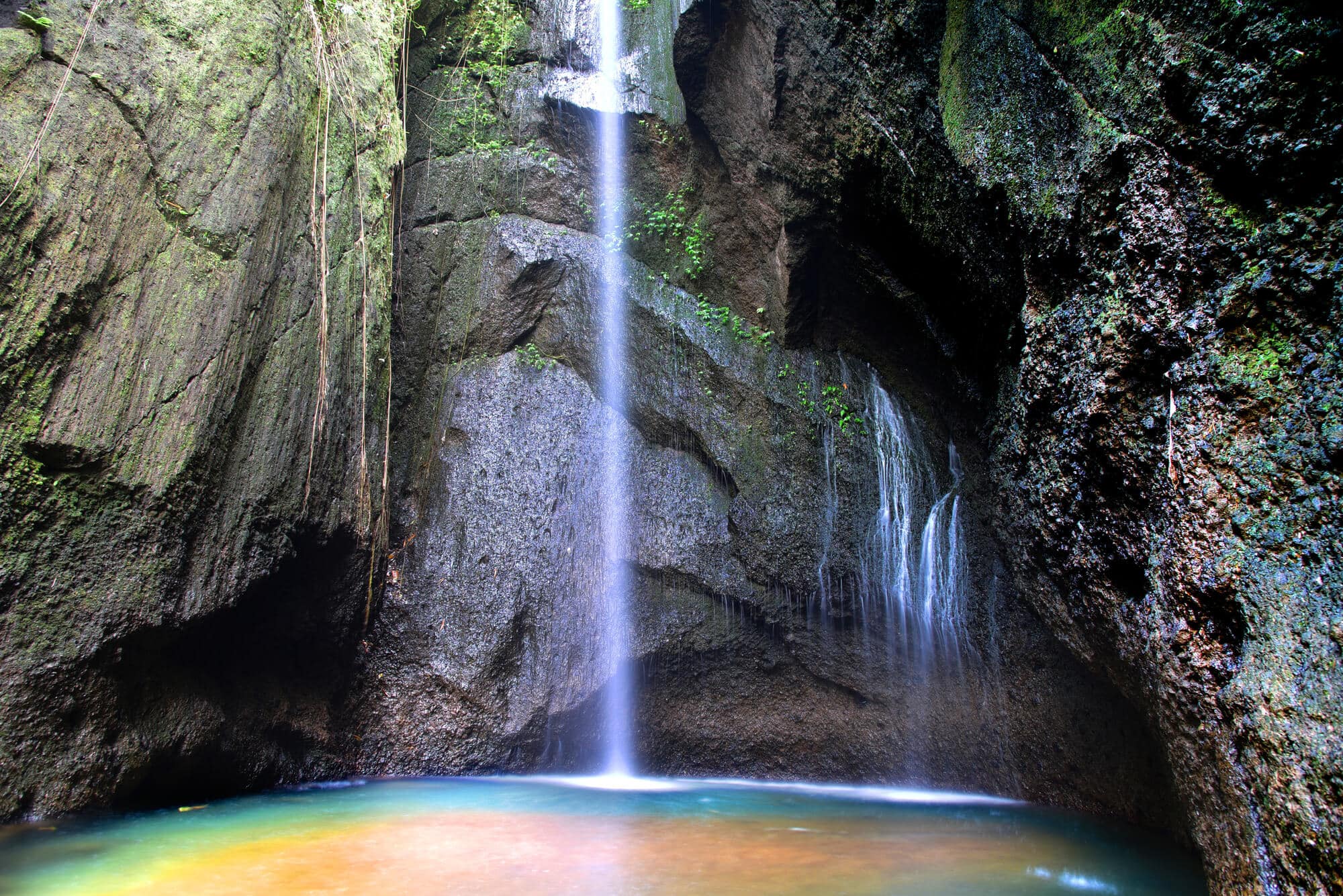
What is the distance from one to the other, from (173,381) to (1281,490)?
4772 millimetres

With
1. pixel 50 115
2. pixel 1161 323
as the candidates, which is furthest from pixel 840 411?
pixel 50 115

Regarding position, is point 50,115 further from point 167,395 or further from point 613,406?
point 613,406

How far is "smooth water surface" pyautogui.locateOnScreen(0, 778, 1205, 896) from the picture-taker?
2.91 m

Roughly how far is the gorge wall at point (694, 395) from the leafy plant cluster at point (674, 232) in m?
0.04

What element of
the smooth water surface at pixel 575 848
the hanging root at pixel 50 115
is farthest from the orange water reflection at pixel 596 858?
the hanging root at pixel 50 115

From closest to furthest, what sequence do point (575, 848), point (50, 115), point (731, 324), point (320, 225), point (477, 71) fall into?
point (575, 848), point (50, 115), point (320, 225), point (731, 324), point (477, 71)

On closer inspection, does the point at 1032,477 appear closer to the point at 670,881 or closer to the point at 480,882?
the point at 670,881

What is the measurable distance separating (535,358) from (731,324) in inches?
64.6

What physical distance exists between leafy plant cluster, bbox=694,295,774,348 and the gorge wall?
0.05m

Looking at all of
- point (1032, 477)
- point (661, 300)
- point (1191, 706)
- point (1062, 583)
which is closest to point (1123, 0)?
point (1032, 477)

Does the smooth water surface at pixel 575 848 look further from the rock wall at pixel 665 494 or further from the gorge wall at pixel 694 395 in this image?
the rock wall at pixel 665 494

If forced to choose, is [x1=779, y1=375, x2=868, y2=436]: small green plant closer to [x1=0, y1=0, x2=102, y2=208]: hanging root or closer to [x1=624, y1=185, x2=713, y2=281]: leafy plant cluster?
[x1=624, y1=185, x2=713, y2=281]: leafy plant cluster

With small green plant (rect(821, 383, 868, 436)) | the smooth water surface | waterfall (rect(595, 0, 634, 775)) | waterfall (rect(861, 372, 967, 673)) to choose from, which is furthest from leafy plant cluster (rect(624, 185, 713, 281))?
the smooth water surface

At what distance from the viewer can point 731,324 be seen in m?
6.58
